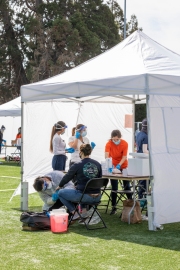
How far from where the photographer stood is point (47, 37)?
1199 inches

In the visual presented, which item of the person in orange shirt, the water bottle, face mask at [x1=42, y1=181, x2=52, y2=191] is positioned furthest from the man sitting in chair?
the person in orange shirt

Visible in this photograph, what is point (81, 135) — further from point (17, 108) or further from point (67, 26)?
point (67, 26)

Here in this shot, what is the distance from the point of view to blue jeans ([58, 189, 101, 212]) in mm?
7072

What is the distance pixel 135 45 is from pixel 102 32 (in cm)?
2440

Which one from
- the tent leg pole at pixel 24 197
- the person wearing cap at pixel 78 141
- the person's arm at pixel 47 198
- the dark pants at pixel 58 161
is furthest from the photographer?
the dark pants at pixel 58 161

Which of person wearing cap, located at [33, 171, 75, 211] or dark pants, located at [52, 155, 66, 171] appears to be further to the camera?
dark pants, located at [52, 155, 66, 171]

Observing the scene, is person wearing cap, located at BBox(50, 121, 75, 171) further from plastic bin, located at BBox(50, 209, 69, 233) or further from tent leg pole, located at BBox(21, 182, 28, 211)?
plastic bin, located at BBox(50, 209, 69, 233)

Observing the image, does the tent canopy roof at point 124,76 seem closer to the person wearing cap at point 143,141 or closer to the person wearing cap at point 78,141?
the person wearing cap at point 78,141

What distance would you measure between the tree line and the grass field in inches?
894

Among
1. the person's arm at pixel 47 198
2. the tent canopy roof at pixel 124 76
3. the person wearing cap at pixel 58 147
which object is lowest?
the person's arm at pixel 47 198

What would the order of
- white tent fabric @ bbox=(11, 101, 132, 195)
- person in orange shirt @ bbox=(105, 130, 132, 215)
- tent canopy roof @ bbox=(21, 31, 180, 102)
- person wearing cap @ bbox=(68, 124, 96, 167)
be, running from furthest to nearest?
1. white tent fabric @ bbox=(11, 101, 132, 195)
2. person wearing cap @ bbox=(68, 124, 96, 167)
3. person in orange shirt @ bbox=(105, 130, 132, 215)
4. tent canopy roof @ bbox=(21, 31, 180, 102)

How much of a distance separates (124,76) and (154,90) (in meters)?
0.48

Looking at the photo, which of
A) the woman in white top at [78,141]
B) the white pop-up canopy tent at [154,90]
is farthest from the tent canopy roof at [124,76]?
the woman in white top at [78,141]

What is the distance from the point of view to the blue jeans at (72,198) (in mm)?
7072
